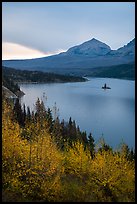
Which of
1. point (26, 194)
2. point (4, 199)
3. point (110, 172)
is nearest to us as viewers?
point (4, 199)

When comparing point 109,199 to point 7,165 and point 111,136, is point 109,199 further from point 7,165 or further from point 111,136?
point 111,136

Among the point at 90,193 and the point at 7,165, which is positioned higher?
the point at 7,165

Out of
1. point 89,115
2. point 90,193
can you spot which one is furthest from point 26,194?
point 89,115

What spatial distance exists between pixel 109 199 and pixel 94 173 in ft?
11.4

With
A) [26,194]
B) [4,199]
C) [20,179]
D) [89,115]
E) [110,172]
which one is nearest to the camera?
[4,199]

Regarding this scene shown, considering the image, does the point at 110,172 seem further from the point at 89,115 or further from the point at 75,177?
the point at 89,115

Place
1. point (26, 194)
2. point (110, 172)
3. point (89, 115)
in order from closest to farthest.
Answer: point (26, 194) → point (110, 172) → point (89, 115)

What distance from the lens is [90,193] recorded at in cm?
2156

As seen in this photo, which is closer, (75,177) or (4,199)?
(4,199)

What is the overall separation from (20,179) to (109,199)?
621cm

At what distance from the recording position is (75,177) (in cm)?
2467

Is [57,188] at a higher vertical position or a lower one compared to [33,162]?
lower

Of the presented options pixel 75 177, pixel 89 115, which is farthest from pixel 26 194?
pixel 89 115

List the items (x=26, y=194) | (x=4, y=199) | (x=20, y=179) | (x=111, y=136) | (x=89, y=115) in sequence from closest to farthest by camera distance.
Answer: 1. (x=4, y=199)
2. (x=26, y=194)
3. (x=20, y=179)
4. (x=111, y=136)
5. (x=89, y=115)
